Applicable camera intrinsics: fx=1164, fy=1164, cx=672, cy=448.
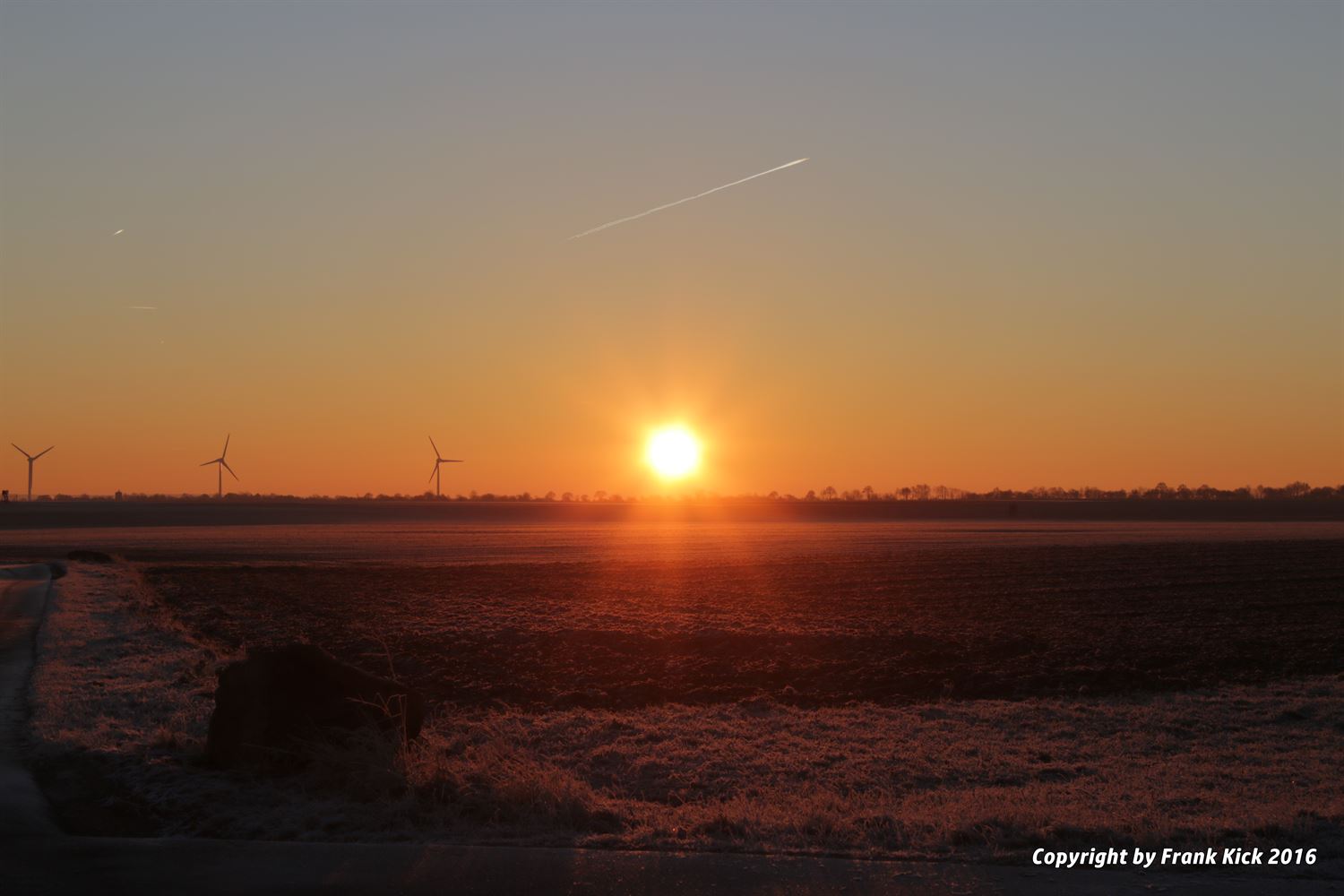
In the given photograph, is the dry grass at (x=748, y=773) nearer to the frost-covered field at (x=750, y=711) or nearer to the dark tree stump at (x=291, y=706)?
the frost-covered field at (x=750, y=711)

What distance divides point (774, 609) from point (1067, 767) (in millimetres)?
17447

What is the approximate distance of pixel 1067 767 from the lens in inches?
547

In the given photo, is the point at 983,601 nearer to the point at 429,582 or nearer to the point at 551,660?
the point at 551,660

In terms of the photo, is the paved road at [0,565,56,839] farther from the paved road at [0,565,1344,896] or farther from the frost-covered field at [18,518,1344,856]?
the paved road at [0,565,1344,896]

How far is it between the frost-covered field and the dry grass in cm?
5

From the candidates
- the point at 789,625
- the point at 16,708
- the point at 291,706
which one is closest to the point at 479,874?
the point at 291,706

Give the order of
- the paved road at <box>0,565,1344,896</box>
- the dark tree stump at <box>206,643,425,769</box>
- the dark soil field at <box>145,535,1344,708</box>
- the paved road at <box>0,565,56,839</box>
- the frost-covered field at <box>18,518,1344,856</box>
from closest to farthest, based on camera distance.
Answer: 1. the paved road at <box>0,565,1344,896</box>
2. the paved road at <box>0,565,56,839</box>
3. the frost-covered field at <box>18,518,1344,856</box>
4. the dark tree stump at <box>206,643,425,769</box>
5. the dark soil field at <box>145,535,1344,708</box>

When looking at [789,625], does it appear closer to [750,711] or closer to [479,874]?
[750,711]

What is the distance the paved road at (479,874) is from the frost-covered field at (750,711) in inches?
24.2

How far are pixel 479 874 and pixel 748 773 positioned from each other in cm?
571

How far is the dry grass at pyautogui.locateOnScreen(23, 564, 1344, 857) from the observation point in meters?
9.84

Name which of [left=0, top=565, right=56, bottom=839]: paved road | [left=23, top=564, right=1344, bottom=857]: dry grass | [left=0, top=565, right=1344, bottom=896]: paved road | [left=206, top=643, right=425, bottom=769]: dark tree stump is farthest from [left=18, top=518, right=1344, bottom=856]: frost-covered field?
[left=0, top=565, right=1344, bottom=896]: paved road

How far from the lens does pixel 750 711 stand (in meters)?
17.7

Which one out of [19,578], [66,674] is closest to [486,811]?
[66,674]
